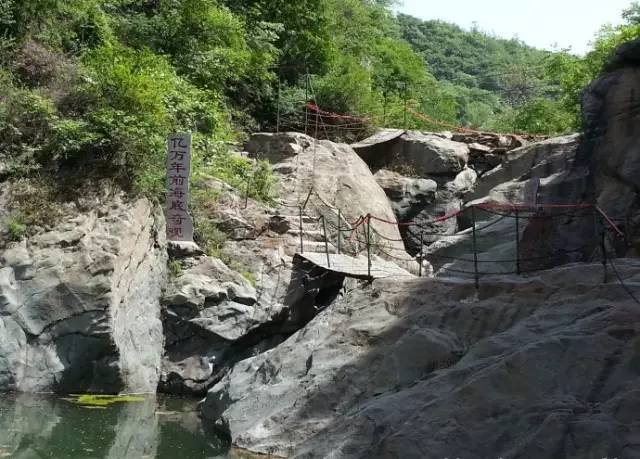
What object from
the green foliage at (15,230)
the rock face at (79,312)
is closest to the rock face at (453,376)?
the rock face at (79,312)

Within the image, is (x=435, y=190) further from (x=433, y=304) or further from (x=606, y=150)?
(x=433, y=304)

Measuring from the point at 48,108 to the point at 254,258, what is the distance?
3888 mm

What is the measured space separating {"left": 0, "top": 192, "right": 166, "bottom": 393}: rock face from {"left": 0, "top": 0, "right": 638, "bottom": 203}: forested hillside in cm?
139

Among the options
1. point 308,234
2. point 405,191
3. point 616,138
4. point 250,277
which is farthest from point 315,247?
point 405,191

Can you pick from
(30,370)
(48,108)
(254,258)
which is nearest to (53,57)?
(48,108)

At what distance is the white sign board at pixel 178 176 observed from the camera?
11602mm

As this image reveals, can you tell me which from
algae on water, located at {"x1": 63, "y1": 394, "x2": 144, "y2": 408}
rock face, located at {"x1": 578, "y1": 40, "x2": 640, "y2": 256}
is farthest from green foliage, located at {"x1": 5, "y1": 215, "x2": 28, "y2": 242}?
rock face, located at {"x1": 578, "y1": 40, "x2": 640, "y2": 256}

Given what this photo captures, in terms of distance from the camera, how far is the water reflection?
7.32 m

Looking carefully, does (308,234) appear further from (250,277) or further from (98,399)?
(98,399)

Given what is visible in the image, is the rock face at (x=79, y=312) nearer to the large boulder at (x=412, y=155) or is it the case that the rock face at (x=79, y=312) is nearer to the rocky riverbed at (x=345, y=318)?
the rocky riverbed at (x=345, y=318)

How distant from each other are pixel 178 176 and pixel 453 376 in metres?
6.19

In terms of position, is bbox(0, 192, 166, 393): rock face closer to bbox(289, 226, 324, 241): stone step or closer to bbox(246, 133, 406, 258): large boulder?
bbox(289, 226, 324, 241): stone step

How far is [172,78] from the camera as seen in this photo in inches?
565

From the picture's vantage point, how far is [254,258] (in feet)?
40.9
